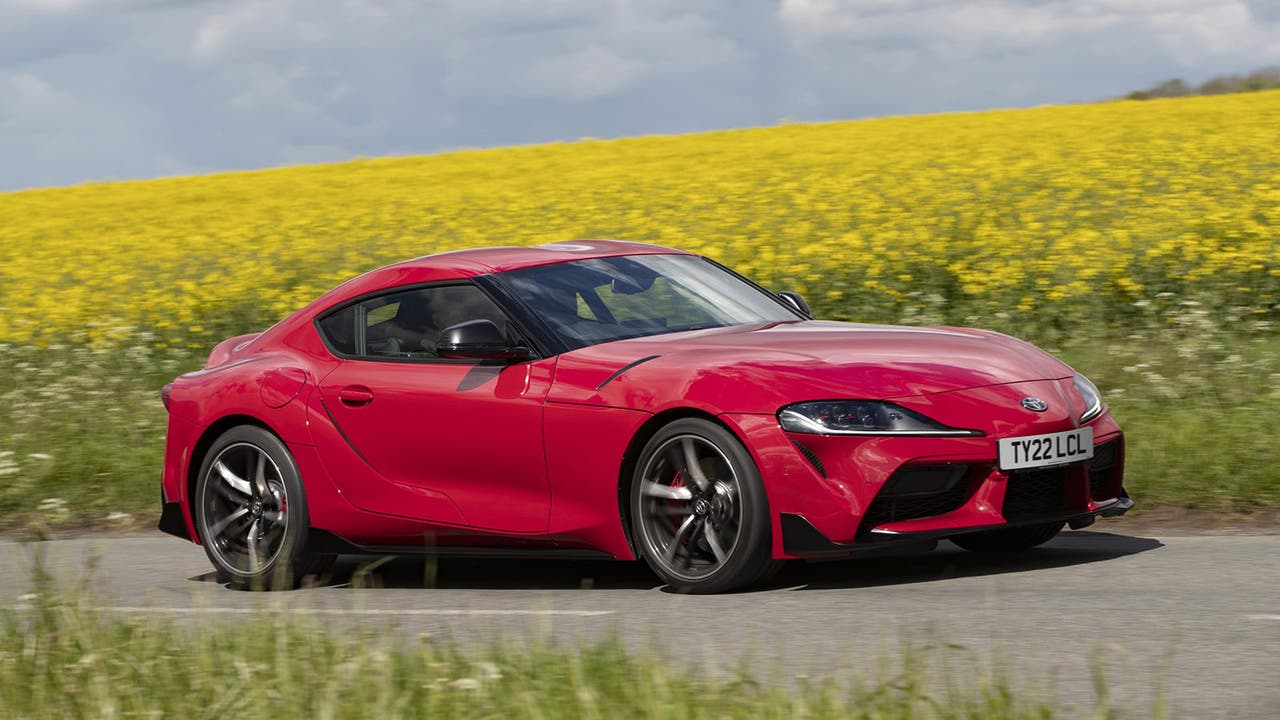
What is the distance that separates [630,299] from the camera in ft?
24.7

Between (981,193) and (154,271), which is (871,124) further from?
(154,271)

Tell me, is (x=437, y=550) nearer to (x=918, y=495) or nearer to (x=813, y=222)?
(x=918, y=495)

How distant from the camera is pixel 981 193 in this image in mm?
17156

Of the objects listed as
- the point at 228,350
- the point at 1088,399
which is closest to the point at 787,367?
the point at 1088,399

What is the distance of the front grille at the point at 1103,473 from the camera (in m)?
6.86

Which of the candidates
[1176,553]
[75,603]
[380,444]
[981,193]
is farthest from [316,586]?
[981,193]

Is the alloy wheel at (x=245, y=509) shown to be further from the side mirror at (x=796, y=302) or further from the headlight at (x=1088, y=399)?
the headlight at (x=1088, y=399)

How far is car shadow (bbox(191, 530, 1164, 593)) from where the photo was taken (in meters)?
6.95

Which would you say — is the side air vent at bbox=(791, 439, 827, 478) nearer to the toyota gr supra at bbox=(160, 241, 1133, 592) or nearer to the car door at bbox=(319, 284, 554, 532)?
the toyota gr supra at bbox=(160, 241, 1133, 592)

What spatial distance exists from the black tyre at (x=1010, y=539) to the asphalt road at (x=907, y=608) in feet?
0.22

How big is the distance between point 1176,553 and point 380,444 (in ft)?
10.8

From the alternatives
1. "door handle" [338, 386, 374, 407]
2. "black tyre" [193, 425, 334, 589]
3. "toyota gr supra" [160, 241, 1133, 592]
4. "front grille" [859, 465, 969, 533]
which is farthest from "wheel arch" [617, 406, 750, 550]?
"black tyre" [193, 425, 334, 589]

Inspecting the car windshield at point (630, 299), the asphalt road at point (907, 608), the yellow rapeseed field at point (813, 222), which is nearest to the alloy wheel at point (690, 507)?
the asphalt road at point (907, 608)

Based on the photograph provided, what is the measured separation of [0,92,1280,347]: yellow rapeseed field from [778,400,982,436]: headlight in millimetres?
7170
